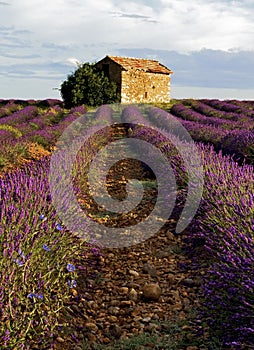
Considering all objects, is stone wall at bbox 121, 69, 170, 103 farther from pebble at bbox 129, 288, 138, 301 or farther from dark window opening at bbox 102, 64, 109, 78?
pebble at bbox 129, 288, 138, 301

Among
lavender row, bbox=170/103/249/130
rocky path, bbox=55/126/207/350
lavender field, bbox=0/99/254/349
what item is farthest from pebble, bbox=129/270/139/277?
lavender row, bbox=170/103/249/130

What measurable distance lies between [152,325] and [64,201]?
139 cm

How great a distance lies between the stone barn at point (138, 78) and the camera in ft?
92.3

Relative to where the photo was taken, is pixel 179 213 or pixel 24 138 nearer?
pixel 179 213

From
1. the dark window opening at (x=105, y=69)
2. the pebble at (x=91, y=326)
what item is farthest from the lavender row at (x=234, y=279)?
the dark window opening at (x=105, y=69)

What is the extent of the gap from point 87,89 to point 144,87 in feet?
17.1

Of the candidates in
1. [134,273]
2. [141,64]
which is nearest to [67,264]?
[134,273]

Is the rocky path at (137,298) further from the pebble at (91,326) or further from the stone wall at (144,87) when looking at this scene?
the stone wall at (144,87)

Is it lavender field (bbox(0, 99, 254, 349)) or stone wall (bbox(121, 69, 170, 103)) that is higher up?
stone wall (bbox(121, 69, 170, 103))

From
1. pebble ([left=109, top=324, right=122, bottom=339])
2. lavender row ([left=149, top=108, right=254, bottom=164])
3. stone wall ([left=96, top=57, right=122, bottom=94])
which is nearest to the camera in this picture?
pebble ([left=109, top=324, right=122, bottom=339])

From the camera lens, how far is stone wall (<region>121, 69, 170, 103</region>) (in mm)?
28391

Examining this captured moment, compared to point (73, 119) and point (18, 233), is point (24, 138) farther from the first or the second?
point (18, 233)

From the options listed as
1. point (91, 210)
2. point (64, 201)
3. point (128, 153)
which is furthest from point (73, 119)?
point (64, 201)

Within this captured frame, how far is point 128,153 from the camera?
9.62 m
